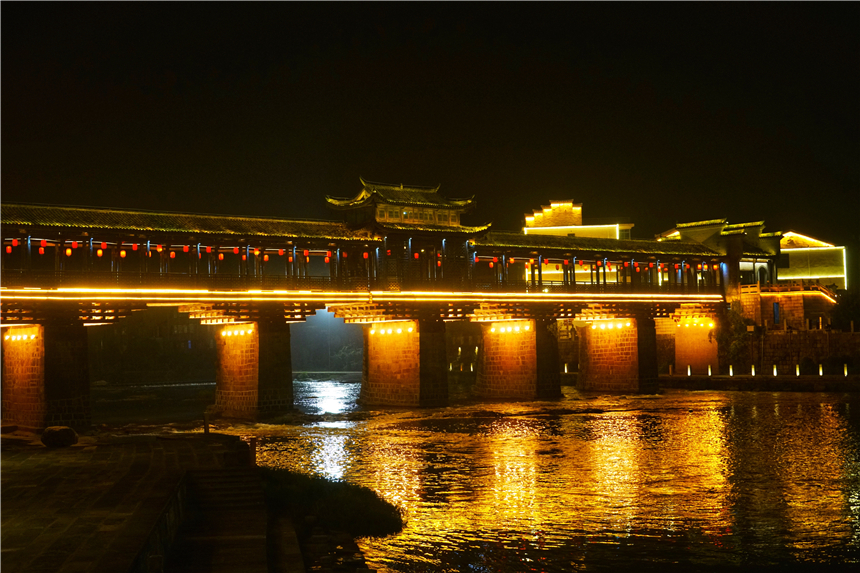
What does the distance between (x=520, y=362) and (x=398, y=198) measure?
9.91 metres

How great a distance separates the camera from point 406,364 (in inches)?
1455

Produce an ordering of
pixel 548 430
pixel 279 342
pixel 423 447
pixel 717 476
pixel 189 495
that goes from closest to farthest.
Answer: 1. pixel 189 495
2. pixel 717 476
3. pixel 423 447
4. pixel 548 430
5. pixel 279 342

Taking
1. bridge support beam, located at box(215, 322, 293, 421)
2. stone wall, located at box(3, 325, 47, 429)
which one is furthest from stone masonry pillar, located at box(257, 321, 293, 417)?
stone wall, located at box(3, 325, 47, 429)

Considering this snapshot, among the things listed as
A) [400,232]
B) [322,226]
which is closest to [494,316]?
[400,232]

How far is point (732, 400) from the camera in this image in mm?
40031

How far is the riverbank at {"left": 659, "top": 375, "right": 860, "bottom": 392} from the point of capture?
1642 inches

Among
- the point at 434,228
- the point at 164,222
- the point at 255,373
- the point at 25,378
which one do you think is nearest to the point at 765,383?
the point at 434,228

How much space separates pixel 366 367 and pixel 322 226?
279 inches

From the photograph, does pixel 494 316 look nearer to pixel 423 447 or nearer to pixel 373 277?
pixel 373 277

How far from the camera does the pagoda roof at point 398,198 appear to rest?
3747 centimetres

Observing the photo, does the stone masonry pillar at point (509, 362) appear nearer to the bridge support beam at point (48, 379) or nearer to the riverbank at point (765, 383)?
the riverbank at point (765, 383)

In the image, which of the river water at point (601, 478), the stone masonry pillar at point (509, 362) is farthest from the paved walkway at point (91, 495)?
the stone masonry pillar at point (509, 362)

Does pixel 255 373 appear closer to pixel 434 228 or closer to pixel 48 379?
pixel 48 379

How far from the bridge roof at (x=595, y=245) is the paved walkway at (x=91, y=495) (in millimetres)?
22816
